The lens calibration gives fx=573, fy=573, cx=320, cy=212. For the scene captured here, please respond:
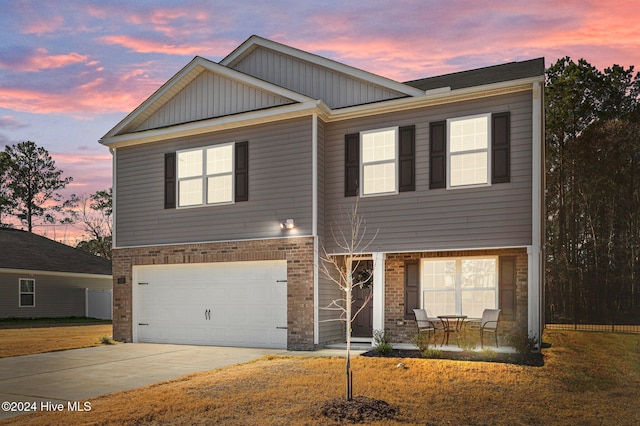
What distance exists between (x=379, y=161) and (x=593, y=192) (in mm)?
19969

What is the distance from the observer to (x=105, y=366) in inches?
460

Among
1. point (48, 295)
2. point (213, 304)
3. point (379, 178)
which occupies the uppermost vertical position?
point (379, 178)

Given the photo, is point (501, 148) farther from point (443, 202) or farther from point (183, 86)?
point (183, 86)

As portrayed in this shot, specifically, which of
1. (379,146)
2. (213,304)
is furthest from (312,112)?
(213,304)

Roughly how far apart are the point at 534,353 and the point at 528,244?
89.5 inches

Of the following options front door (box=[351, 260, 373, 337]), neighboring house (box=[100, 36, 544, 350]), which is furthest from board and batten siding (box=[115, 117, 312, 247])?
front door (box=[351, 260, 373, 337])

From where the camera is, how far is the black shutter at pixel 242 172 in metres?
14.8

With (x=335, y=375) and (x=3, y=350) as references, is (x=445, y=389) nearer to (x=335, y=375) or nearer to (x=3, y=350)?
(x=335, y=375)

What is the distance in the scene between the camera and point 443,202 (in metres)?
13.2

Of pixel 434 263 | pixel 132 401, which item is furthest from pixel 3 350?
pixel 434 263

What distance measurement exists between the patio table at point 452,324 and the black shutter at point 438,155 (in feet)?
10.1

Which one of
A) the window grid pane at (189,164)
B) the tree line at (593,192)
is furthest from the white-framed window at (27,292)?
the tree line at (593,192)

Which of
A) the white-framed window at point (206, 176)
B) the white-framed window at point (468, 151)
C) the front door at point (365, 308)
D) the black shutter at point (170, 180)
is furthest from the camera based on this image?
the black shutter at point (170, 180)

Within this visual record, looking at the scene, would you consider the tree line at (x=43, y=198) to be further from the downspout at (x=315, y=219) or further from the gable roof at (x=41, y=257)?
the downspout at (x=315, y=219)
